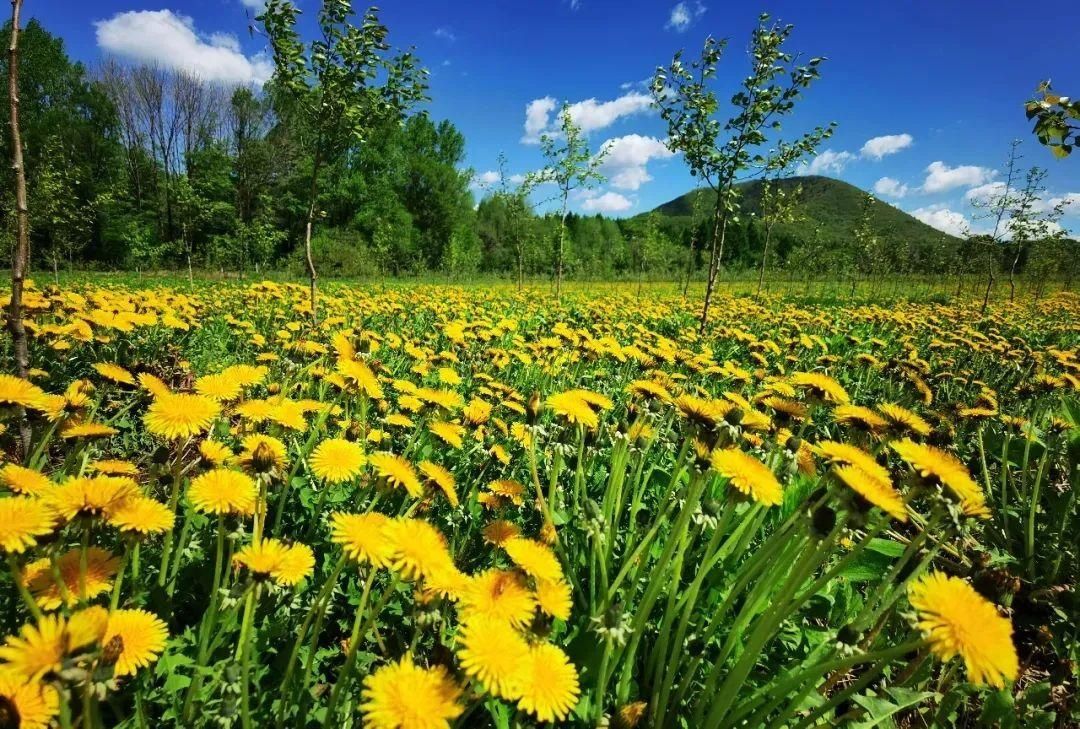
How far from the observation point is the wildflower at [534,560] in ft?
3.80

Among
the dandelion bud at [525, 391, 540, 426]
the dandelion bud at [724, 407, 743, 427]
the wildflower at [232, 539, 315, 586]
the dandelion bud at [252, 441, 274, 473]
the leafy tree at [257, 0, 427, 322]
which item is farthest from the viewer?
the leafy tree at [257, 0, 427, 322]

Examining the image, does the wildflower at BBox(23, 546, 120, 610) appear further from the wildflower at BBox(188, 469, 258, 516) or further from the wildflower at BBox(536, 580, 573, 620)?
the wildflower at BBox(536, 580, 573, 620)

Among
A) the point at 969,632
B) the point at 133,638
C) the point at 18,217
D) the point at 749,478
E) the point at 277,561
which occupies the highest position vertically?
the point at 18,217

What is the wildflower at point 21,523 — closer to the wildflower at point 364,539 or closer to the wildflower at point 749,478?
the wildflower at point 364,539

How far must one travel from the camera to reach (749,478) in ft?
4.09

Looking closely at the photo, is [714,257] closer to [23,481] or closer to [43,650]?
[23,481]

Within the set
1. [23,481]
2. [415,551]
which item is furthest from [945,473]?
[23,481]

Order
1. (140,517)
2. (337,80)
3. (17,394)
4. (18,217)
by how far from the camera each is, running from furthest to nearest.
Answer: (337,80)
(18,217)
(17,394)
(140,517)

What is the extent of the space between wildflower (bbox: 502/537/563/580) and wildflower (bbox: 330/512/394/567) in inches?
11.9

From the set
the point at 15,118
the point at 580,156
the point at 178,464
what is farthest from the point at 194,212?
the point at 178,464

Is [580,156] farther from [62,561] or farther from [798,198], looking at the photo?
[62,561]

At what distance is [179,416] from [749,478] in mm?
1637

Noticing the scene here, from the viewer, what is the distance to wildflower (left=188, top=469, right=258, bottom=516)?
1.33 meters


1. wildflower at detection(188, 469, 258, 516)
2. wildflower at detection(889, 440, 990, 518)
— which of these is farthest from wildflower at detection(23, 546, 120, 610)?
wildflower at detection(889, 440, 990, 518)
